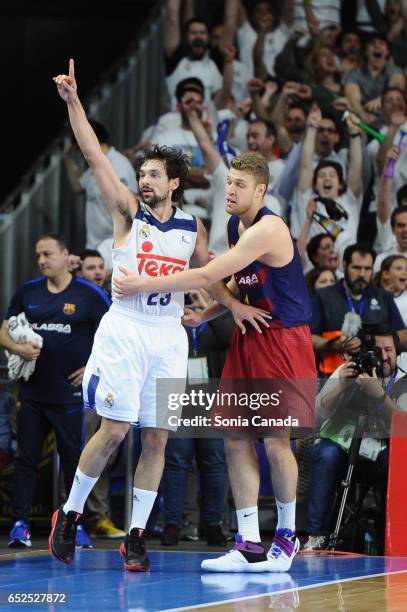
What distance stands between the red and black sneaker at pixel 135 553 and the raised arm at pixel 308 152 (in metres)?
5.82

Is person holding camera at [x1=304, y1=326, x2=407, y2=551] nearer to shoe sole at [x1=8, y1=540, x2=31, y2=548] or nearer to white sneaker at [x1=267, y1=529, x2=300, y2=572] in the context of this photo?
white sneaker at [x1=267, y1=529, x2=300, y2=572]

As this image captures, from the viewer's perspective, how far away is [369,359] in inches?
328

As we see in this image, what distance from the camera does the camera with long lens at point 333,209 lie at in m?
11.5

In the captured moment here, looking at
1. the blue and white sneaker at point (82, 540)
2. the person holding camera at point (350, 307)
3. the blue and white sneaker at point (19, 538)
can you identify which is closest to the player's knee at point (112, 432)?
the blue and white sneaker at point (82, 540)

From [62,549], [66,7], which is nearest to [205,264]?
[62,549]

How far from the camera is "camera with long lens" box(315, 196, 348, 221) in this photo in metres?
11.5

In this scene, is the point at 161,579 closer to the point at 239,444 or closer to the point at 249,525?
the point at 249,525

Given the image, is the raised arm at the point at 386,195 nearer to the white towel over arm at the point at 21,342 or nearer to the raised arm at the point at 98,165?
the white towel over arm at the point at 21,342

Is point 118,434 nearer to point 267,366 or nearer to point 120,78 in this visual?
point 267,366

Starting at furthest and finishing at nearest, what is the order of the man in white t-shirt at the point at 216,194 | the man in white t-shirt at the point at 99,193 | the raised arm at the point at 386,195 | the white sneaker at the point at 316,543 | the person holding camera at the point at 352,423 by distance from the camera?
the man in white t-shirt at the point at 99,193 → the raised arm at the point at 386,195 → the man in white t-shirt at the point at 216,194 → the person holding camera at the point at 352,423 → the white sneaker at the point at 316,543

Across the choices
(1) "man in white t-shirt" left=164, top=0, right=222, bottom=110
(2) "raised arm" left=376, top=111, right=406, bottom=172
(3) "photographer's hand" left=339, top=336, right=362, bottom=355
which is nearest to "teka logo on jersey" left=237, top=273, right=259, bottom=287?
(3) "photographer's hand" left=339, top=336, right=362, bottom=355

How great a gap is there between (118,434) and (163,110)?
26.2 feet

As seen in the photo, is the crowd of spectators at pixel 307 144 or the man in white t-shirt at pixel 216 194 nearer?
the crowd of spectators at pixel 307 144

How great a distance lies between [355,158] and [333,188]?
59 centimetres
